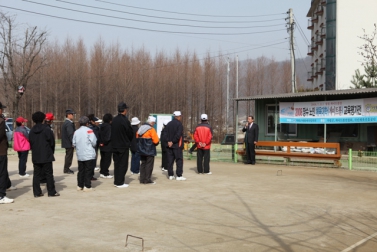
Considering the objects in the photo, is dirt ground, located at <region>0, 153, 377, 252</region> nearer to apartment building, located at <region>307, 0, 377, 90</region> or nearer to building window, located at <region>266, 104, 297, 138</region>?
building window, located at <region>266, 104, 297, 138</region>

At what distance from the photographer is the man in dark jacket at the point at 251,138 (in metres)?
Answer: 17.0

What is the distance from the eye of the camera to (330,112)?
19281mm

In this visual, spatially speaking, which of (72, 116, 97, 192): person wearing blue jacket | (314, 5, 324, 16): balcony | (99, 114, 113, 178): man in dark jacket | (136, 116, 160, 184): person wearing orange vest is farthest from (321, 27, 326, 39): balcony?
(72, 116, 97, 192): person wearing blue jacket

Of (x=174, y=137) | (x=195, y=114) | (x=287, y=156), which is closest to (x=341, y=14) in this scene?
(x=195, y=114)

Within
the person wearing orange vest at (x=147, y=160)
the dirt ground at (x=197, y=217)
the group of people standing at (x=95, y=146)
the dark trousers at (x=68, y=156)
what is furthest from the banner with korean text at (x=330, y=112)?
the dark trousers at (x=68, y=156)

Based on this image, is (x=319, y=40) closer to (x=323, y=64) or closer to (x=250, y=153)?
(x=323, y=64)

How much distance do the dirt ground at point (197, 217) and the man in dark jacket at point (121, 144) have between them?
36cm

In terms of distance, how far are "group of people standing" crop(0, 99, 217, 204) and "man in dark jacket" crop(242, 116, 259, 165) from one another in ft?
11.3

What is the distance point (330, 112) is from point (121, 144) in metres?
11.4

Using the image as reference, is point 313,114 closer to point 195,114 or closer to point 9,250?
point 9,250

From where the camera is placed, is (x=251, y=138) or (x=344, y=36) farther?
(x=344, y=36)

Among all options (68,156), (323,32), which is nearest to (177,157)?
(68,156)

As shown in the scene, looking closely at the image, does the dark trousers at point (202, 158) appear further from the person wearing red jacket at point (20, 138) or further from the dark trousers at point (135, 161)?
the person wearing red jacket at point (20, 138)

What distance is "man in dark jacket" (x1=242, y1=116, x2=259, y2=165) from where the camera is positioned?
55.6ft
